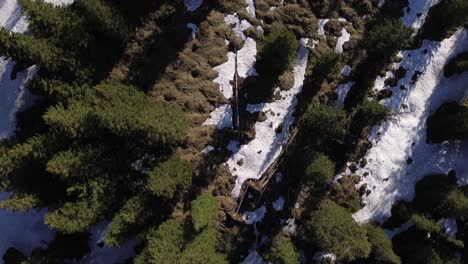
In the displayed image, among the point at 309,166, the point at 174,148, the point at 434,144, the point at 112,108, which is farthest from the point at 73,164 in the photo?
the point at 434,144

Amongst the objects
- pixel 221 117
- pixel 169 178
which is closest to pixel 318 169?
pixel 221 117

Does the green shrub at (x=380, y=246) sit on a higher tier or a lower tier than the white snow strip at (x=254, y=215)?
lower

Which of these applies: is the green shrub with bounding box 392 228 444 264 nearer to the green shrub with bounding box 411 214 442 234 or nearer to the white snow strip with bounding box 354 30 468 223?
the green shrub with bounding box 411 214 442 234

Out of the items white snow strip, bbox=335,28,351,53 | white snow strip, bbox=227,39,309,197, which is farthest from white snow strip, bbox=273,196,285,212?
white snow strip, bbox=335,28,351,53

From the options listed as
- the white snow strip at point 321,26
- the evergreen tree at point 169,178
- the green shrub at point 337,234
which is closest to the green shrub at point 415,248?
the green shrub at point 337,234

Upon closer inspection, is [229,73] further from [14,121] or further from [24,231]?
[24,231]

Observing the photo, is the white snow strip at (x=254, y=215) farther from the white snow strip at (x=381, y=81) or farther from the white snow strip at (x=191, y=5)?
the white snow strip at (x=191, y=5)
